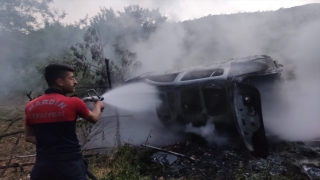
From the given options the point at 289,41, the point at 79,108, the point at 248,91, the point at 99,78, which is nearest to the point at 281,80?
the point at 248,91

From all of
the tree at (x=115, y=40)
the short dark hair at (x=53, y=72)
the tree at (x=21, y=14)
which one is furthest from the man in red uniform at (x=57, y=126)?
the tree at (x=21, y=14)

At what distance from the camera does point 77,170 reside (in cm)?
215

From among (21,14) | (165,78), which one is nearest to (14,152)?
(165,78)

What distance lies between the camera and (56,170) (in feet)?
6.84

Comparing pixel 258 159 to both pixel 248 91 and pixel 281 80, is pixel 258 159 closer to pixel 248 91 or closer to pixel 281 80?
pixel 248 91

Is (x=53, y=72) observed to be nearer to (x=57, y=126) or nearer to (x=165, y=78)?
(x=57, y=126)

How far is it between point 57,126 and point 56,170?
1.23 feet

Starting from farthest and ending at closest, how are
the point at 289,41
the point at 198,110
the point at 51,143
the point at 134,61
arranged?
the point at 289,41 → the point at 134,61 → the point at 198,110 → the point at 51,143

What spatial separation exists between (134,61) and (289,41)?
28.9 ft

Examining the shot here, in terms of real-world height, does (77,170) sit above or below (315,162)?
above

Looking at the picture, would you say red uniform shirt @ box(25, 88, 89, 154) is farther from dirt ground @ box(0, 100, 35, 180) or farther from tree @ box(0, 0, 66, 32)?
tree @ box(0, 0, 66, 32)

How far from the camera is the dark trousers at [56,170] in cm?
208

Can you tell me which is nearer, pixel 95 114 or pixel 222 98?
pixel 95 114

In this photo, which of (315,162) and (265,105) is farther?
(265,105)
